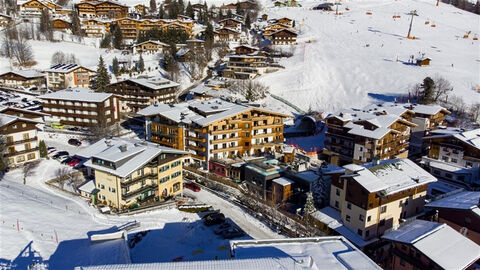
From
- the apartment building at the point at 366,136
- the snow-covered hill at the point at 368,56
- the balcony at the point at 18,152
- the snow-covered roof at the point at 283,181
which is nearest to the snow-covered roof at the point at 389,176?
the snow-covered roof at the point at 283,181

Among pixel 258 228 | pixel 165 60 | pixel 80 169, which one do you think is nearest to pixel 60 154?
pixel 80 169

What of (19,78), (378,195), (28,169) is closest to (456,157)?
(378,195)

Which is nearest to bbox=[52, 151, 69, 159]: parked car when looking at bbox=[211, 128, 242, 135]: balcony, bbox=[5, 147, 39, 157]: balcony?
bbox=[5, 147, 39, 157]: balcony

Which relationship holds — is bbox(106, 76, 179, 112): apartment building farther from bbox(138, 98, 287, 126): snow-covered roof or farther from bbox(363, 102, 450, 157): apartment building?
bbox(363, 102, 450, 157): apartment building

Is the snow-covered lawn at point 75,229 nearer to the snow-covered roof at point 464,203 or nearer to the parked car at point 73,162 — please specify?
the parked car at point 73,162

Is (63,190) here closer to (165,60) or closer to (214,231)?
(214,231)
